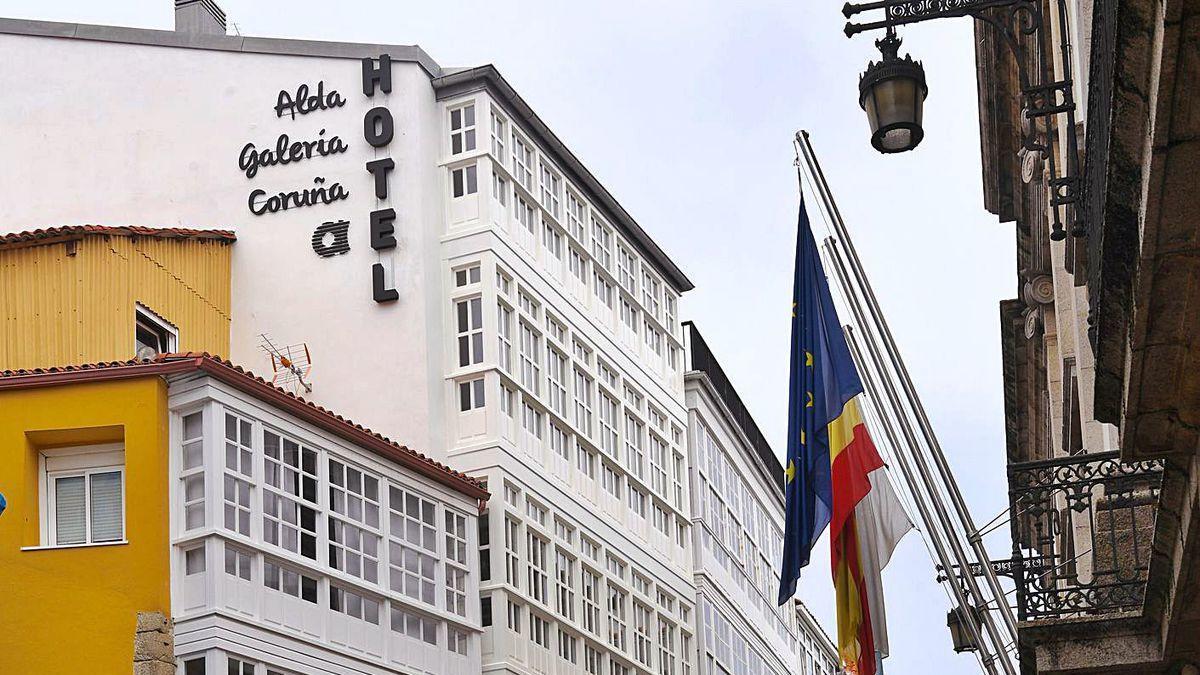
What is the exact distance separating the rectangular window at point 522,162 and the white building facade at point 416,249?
0.22 feet

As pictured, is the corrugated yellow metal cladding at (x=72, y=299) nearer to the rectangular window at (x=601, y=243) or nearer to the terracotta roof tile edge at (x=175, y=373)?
the terracotta roof tile edge at (x=175, y=373)

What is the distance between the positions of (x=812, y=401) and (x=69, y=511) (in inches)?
377

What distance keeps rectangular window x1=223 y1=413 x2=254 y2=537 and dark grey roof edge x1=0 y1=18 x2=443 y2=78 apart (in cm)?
998

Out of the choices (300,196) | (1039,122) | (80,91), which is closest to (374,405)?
(300,196)

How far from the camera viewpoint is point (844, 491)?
16.5m

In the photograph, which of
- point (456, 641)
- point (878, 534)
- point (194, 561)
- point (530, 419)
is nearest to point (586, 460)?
point (530, 419)

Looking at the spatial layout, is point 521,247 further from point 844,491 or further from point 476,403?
point 844,491

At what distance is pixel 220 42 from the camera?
3219 cm

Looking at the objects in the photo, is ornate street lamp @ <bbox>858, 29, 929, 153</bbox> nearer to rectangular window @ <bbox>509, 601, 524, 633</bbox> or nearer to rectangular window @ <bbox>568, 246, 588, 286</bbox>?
rectangular window @ <bbox>509, 601, 524, 633</bbox>

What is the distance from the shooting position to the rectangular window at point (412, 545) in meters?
25.1

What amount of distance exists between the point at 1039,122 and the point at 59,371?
10.8 meters

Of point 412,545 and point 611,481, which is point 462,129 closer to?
point 611,481

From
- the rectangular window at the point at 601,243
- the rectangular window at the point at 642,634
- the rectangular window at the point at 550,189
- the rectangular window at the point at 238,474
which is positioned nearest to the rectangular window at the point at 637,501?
the rectangular window at the point at 642,634

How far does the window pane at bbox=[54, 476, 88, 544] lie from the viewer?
72.4ft
